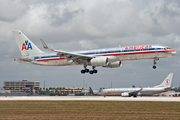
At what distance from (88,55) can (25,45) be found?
20773mm

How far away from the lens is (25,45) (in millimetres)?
71188

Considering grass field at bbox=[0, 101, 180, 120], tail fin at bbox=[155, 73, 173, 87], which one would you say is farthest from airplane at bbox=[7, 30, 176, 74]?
tail fin at bbox=[155, 73, 173, 87]

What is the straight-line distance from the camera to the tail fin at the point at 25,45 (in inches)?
2744

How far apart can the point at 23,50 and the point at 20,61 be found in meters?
4.32

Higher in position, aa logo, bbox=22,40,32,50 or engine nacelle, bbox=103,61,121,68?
aa logo, bbox=22,40,32,50

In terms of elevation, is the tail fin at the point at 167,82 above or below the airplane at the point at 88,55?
below

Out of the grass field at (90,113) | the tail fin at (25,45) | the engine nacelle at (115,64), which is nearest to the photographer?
the grass field at (90,113)

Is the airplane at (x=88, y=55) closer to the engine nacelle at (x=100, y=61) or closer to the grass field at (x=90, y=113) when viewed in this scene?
the engine nacelle at (x=100, y=61)

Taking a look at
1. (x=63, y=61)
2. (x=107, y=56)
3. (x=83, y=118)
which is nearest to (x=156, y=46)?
(x=107, y=56)

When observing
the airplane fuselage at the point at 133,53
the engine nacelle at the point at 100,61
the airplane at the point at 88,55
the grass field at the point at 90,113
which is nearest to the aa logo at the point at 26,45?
the airplane at the point at 88,55

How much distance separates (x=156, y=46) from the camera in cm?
5325

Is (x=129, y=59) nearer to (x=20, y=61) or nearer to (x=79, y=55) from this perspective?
(x=79, y=55)

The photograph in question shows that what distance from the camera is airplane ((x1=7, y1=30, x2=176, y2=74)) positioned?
53344 mm

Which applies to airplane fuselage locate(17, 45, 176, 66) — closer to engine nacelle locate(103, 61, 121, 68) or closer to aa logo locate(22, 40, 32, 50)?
engine nacelle locate(103, 61, 121, 68)
